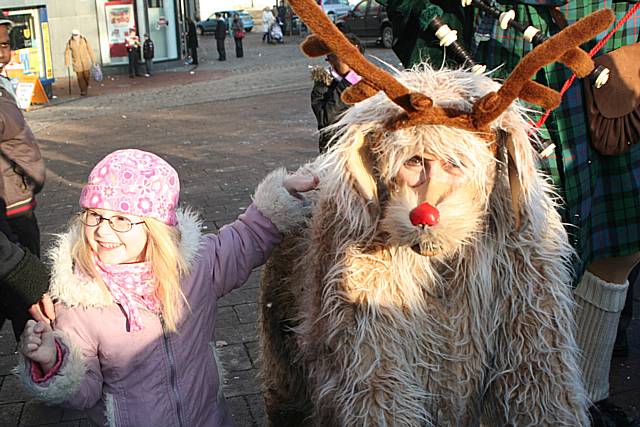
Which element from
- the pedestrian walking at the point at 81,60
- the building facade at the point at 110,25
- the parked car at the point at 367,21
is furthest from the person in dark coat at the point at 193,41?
the pedestrian walking at the point at 81,60

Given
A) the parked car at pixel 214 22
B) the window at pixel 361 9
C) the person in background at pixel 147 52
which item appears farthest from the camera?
the parked car at pixel 214 22

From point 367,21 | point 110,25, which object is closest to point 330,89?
point 110,25

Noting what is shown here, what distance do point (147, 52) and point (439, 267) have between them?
20.4m

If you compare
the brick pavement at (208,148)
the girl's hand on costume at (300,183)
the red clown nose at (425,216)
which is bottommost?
the brick pavement at (208,148)

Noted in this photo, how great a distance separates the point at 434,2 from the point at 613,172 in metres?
0.98

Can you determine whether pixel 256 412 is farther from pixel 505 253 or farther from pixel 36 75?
pixel 36 75

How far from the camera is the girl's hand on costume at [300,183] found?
2.59m

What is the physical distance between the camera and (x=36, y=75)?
16297 millimetres

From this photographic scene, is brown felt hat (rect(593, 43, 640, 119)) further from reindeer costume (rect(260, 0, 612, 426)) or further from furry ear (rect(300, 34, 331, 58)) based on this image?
furry ear (rect(300, 34, 331, 58))

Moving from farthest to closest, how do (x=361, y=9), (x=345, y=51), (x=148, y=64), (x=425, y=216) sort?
(x=361, y=9), (x=148, y=64), (x=345, y=51), (x=425, y=216)

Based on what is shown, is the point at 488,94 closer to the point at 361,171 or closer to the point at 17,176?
the point at 361,171

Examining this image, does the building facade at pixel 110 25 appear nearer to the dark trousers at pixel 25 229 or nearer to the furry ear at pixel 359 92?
the dark trousers at pixel 25 229

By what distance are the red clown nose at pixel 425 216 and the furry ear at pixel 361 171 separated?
0.71 ft

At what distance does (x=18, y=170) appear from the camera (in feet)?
13.1
